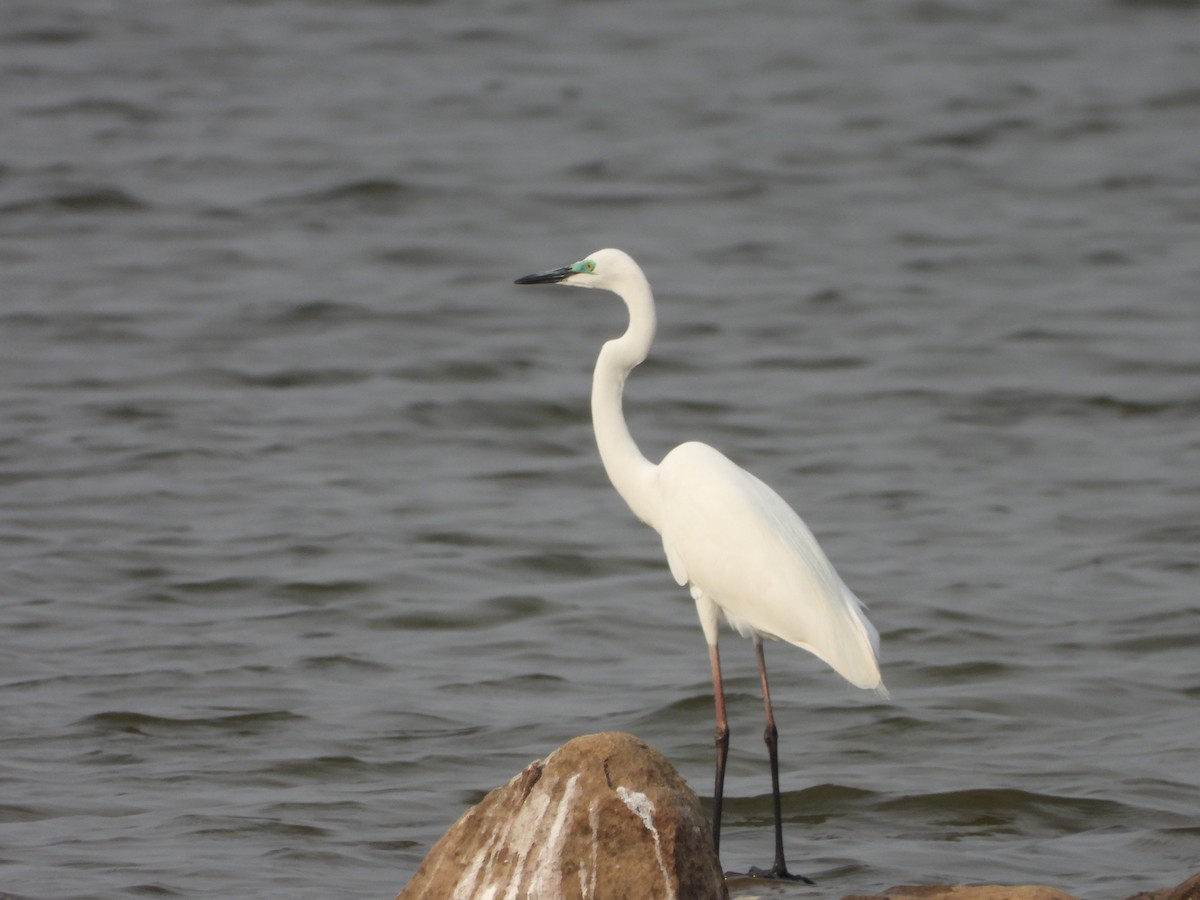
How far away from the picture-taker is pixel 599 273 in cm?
625

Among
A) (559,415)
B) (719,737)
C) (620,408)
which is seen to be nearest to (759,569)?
(719,737)

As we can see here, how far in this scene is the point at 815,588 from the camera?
19.8 feet

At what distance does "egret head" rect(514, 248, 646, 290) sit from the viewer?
619 centimetres

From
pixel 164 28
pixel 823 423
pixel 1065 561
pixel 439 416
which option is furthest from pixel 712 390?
pixel 164 28

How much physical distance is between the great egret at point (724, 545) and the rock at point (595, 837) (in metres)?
1.47

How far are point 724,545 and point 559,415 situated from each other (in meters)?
6.89

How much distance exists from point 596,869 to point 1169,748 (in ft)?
12.6

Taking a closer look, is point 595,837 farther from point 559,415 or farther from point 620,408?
point 559,415

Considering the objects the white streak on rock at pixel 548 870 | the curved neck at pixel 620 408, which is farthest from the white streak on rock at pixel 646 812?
the curved neck at pixel 620 408

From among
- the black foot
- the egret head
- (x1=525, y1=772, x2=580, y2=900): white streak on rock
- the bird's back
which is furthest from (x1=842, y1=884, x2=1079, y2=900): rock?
the egret head

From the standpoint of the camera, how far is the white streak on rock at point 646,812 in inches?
171

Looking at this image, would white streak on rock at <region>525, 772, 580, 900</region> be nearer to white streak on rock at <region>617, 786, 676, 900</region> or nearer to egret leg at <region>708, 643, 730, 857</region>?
white streak on rock at <region>617, 786, 676, 900</region>

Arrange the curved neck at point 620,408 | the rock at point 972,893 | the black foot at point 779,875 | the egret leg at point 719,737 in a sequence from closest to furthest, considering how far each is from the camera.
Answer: the rock at point 972,893 < the black foot at point 779,875 < the egret leg at point 719,737 < the curved neck at point 620,408

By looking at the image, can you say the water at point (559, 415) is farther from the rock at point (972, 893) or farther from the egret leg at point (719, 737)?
the rock at point (972, 893)
